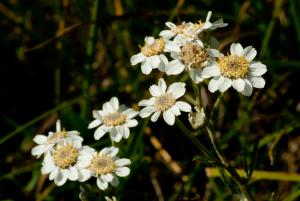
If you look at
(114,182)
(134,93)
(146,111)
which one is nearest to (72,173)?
(114,182)

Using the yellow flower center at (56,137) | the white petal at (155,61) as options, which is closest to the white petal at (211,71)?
the white petal at (155,61)

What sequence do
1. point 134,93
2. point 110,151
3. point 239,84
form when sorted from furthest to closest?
point 134,93, point 110,151, point 239,84

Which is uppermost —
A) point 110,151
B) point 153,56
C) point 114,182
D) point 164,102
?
point 153,56

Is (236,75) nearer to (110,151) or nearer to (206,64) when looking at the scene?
Answer: (206,64)

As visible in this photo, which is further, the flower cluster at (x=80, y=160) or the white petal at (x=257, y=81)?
the flower cluster at (x=80, y=160)

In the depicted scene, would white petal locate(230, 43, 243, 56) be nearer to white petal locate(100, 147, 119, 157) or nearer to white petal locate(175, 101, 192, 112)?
white petal locate(175, 101, 192, 112)

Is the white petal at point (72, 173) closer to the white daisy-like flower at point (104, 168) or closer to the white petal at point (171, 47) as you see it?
the white daisy-like flower at point (104, 168)
